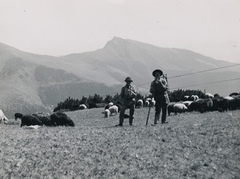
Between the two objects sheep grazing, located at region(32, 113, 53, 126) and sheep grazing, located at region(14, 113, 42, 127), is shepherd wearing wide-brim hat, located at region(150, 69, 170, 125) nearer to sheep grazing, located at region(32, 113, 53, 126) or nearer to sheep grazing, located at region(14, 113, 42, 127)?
sheep grazing, located at region(32, 113, 53, 126)

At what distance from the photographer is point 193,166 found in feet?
23.2

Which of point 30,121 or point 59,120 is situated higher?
point 59,120

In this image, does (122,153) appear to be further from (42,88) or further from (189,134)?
(42,88)

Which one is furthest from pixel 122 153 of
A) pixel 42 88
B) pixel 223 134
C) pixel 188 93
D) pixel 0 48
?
pixel 0 48

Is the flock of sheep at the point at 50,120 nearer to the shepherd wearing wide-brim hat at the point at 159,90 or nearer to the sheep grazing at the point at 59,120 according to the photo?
the sheep grazing at the point at 59,120

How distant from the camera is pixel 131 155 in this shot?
27.0 feet

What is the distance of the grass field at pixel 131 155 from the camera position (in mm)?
7066

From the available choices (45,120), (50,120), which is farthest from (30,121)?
(50,120)

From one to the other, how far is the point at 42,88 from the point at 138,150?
13585cm

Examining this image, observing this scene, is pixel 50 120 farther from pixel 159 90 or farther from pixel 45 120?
pixel 159 90

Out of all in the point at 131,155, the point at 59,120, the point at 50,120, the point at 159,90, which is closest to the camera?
the point at 131,155

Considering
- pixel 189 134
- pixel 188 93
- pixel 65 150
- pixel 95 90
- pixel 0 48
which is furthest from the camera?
pixel 0 48

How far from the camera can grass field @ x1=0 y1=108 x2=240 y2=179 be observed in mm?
7066

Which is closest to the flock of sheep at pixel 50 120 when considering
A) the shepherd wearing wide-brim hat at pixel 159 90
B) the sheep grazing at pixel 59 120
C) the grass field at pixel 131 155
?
the sheep grazing at pixel 59 120
